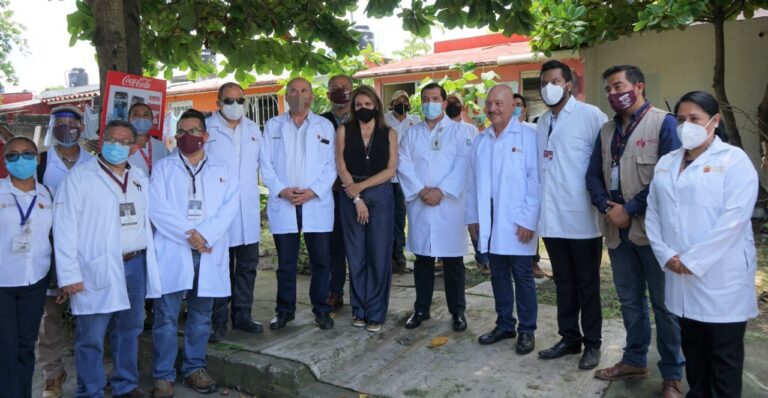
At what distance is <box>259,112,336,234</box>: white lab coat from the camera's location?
4.76 m

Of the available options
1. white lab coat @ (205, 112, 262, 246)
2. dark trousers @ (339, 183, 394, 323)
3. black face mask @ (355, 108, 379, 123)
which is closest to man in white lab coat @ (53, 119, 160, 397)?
white lab coat @ (205, 112, 262, 246)

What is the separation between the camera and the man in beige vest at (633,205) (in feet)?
11.4

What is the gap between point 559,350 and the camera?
4.13 m

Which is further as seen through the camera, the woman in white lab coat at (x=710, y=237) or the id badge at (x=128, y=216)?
the id badge at (x=128, y=216)

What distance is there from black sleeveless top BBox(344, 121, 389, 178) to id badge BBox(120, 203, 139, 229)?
1706 millimetres

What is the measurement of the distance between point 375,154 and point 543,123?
4.43ft

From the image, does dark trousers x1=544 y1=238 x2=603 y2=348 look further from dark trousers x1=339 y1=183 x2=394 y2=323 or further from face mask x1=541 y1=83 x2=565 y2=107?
dark trousers x1=339 y1=183 x2=394 y2=323

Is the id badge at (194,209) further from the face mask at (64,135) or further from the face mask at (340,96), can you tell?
the face mask at (340,96)

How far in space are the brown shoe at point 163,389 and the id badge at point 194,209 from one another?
1148mm

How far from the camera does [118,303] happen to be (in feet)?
12.1

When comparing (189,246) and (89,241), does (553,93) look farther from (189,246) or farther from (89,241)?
(89,241)

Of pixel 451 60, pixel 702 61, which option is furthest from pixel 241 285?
pixel 451 60

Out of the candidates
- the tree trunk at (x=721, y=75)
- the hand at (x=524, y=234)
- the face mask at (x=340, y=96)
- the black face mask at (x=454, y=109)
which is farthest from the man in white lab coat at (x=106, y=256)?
the tree trunk at (x=721, y=75)

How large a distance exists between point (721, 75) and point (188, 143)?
7879 mm
